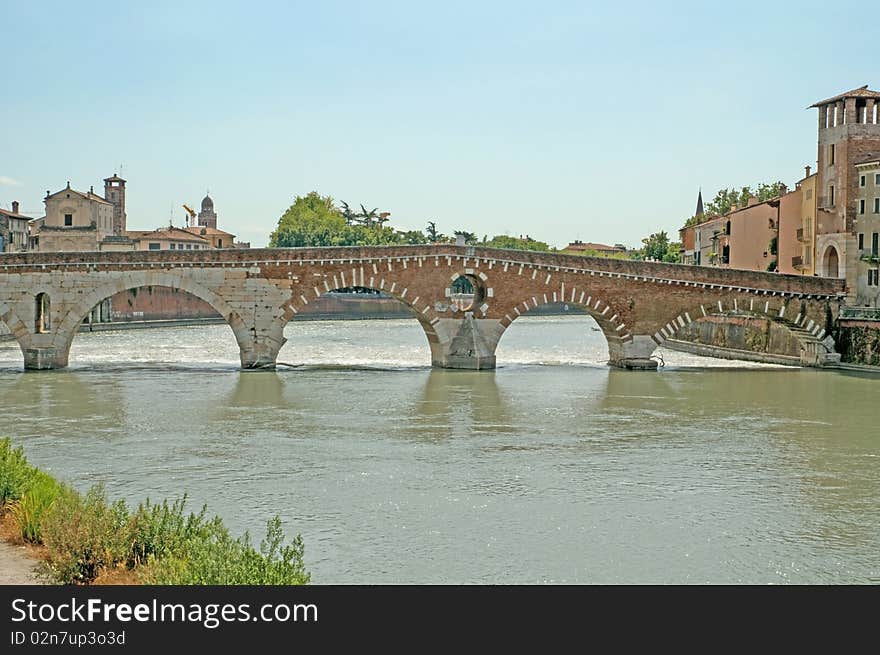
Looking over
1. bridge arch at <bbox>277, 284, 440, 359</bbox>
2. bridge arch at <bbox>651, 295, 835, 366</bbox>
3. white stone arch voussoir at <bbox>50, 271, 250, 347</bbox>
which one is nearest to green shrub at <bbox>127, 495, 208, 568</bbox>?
bridge arch at <bbox>277, 284, 440, 359</bbox>

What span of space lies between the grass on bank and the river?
2156 millimetres

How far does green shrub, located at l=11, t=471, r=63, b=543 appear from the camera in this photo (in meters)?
11.4

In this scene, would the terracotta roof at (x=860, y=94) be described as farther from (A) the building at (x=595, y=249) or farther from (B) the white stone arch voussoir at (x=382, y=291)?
(A) the building at (x=595, y=249)

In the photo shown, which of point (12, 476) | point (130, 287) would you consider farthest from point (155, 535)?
point (130, 287)

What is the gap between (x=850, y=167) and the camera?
37.2 m

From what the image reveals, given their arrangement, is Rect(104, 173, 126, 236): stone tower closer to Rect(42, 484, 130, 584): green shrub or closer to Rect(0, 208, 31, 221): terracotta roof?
Rect(0, 208, 31, 221): terracotta roof

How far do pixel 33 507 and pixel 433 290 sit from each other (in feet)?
79.2

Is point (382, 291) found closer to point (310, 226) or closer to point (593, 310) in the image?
point (593, 310)

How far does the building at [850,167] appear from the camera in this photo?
122 ft
